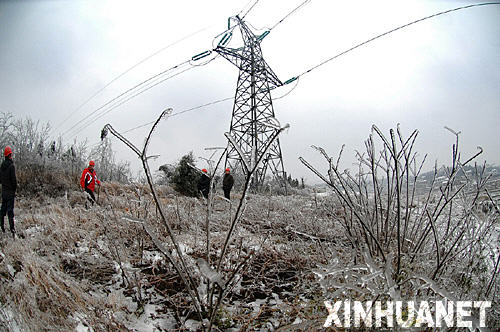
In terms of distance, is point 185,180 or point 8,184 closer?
point 8,184

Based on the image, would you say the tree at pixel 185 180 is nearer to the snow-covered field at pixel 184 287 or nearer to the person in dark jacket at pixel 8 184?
the person in dark jacket at pixel 8 184

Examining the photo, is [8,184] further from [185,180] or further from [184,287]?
[185,180]

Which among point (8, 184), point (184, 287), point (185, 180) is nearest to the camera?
point (184, 287)

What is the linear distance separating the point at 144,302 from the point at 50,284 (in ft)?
2.22

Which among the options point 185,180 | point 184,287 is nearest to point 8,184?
point 184,287

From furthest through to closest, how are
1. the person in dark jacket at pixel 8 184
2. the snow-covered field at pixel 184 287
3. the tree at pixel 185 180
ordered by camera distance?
the tree at pixel 185 180 → the person in dark jacket at pixel 8 184 → the snow-covered field at pixel 184 287

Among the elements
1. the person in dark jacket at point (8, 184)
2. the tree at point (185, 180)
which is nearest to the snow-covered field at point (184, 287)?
the person in dark jacket at point (8, 184)

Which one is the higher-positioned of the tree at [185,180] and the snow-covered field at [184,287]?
the tree at [185,180]

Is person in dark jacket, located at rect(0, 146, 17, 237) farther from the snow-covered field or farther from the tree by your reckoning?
the tree

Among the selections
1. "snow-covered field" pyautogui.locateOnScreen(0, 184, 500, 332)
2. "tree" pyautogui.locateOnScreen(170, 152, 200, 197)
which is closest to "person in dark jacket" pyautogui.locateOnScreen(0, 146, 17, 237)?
"snow-covered field" pyautogui.locateOnScreen(0, 184, 500, 332)

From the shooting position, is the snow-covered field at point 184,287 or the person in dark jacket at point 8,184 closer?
the snow-covered field at point 184,287

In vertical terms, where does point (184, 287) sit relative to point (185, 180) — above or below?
below

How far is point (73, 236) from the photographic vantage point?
305cm

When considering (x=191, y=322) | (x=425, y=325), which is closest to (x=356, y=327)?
(x=425, y=325)
